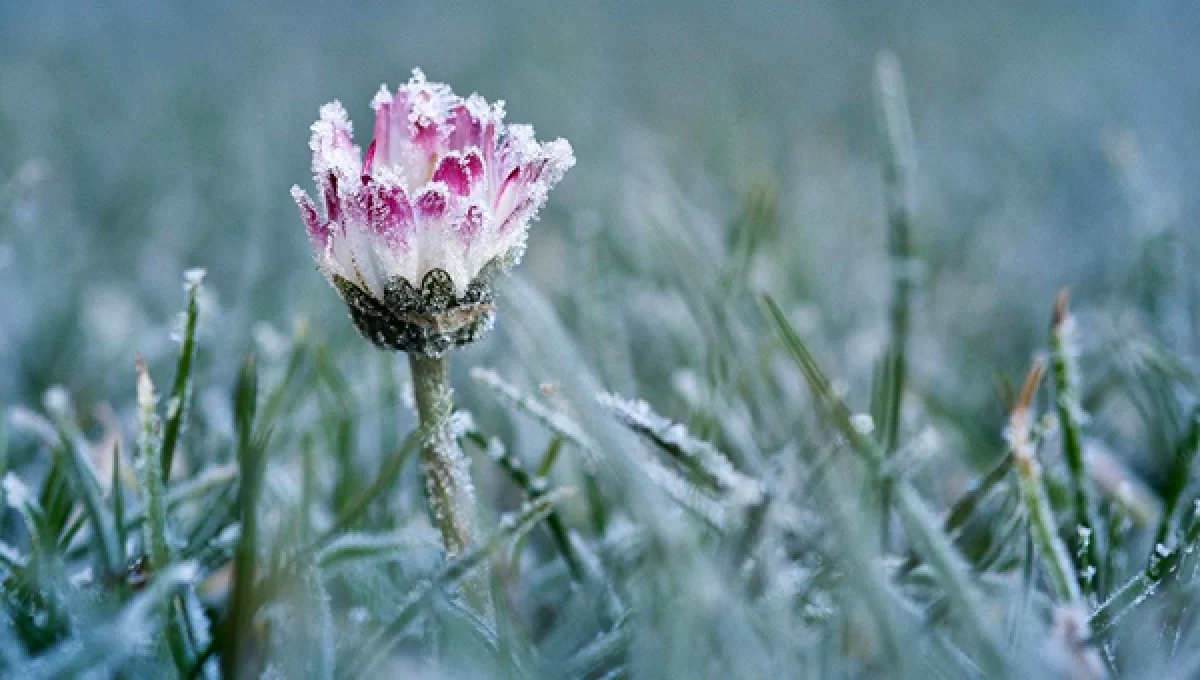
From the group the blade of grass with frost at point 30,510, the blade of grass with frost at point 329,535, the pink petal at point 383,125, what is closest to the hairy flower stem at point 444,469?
the blade of grass with frost at point 329,535

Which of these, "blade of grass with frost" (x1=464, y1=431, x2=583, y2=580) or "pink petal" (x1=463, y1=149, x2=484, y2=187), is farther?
"blade of grass with frost" (x1=464, y1=431, x2=583, y2=580)

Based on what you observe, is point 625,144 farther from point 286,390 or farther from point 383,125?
point 383,125

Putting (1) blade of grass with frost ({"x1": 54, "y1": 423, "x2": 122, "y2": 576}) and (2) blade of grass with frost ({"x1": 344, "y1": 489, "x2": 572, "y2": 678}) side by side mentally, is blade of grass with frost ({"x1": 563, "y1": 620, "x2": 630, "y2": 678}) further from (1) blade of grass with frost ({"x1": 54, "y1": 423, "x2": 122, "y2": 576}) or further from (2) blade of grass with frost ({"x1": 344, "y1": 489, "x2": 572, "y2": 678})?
(1) blade of grass with frost ({"x1": 54, "y1": 423, "x2": 122, "y2": 576})

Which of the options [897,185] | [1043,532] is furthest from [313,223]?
[897,185]

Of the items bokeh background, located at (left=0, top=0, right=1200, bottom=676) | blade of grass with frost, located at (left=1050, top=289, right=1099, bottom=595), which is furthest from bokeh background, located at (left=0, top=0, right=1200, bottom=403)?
blade of grass with frost, located at (left=1050, top=289, right=1099, bottom=595)

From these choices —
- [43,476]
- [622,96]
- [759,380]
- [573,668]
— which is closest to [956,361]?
[759,380]

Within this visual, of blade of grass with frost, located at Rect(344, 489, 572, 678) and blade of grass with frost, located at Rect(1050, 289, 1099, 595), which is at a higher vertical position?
blade of grass with frost, located at Rect(344, 489, 572, 678)

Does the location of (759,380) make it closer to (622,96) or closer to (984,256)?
(984,256)
